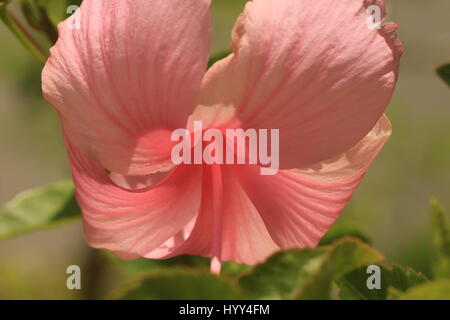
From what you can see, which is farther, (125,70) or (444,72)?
(444,72)

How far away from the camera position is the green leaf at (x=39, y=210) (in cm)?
77

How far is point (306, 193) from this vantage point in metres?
0.57

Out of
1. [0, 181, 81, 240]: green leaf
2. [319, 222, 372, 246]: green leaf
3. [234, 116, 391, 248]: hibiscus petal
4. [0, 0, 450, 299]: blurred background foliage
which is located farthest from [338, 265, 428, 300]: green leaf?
[0, 0, 450, 299]: blurred background foliage

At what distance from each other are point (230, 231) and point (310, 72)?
20 cm

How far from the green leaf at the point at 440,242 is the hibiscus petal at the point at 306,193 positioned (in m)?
0.11

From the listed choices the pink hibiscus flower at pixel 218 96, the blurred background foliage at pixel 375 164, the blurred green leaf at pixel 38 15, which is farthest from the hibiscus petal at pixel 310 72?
the blurred background foliage at pixel 375 164

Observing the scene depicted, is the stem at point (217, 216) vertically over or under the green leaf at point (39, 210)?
over

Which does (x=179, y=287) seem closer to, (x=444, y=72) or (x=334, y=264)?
(x=334, y=264)

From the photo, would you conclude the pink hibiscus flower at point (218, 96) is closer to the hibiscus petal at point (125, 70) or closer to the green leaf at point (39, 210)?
the hibiscus petal at point (125, 70)

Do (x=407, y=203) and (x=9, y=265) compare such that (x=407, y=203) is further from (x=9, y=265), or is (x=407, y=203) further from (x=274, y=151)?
(x=274, y=151)

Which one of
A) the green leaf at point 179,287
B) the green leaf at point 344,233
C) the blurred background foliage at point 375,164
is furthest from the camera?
the blurred background foliage at point 375,164

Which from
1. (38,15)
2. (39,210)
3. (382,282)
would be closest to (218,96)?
(382,282)

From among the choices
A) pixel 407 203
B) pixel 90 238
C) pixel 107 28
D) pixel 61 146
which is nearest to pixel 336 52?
pixel 107 28

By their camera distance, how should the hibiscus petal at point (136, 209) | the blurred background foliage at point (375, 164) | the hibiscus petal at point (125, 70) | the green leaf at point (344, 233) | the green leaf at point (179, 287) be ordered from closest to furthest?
the green leaf at point (179, 287) < the hibiscus petal at point (125, 70) < the hibiscus petal at point (136, 209) < the green leaf at point (344, 233) < the blurred background foliage at point (375, 164)
